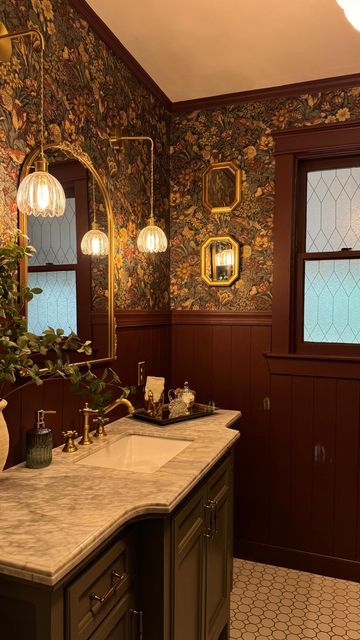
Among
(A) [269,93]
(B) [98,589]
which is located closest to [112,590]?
(B) [98,589]

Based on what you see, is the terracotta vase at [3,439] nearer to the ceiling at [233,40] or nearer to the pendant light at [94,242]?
the pendant light at [94,242]

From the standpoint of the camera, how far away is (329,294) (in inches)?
107

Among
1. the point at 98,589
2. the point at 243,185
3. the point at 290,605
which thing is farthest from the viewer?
the point at 243,185

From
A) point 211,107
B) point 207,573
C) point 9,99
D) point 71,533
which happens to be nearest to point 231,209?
point 211,107

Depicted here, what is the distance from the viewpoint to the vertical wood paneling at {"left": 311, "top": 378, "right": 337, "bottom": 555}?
2.62 metres

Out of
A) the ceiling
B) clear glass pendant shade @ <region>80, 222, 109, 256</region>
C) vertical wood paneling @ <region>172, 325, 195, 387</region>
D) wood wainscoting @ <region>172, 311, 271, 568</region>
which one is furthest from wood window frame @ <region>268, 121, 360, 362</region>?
clear glass pendant shade @ <region>80, 222, 109, 256</region>

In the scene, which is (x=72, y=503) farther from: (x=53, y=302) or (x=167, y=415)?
(x=167, y=415)

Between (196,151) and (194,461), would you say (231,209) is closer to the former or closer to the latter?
(196,151)

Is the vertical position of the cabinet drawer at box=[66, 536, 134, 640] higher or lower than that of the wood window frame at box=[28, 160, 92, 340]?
lower

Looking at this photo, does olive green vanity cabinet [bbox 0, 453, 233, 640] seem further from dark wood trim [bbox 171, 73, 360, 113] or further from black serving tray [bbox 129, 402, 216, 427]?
dark wood trim [bbox 171, 73, 360, 113]

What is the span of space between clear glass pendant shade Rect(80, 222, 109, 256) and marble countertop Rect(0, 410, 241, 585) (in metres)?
0.81

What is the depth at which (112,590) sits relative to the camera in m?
1.23

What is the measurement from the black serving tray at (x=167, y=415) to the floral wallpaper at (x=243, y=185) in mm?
Result: 709

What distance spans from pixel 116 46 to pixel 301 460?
2353mm
